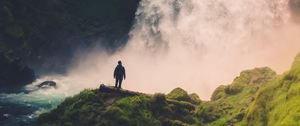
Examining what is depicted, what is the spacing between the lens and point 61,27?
61812mm

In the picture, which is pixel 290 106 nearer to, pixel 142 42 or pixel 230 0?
pixel 230 0

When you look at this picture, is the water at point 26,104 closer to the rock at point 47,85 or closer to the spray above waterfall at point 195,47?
the rock at point 47,85

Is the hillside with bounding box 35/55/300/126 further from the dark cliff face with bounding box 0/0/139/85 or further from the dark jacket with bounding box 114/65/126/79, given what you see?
the dark cliff face with bounding box 0/0/139/85

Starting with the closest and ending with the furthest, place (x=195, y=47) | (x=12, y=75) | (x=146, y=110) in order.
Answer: (x=146, y=110) < (x=12, y=75) < (x=195, y=47)

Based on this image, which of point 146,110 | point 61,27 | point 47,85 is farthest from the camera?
point 61,27

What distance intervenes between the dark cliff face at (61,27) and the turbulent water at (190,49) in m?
1.70

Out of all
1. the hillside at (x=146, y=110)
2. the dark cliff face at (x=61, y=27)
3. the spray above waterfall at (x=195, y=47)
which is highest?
the dark cliff face at (x=61, y=27)

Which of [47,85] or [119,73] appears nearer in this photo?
[119,73]

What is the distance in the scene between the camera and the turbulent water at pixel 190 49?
52.1 metres

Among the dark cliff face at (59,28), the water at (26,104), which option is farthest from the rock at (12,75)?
the dark cliff face at (59,28)

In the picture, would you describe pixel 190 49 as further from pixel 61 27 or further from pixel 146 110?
pixel 146 110

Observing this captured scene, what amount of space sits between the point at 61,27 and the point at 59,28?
325 mm

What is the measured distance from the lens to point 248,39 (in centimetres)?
5425

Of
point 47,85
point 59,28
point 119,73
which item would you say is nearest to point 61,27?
point 59,28
